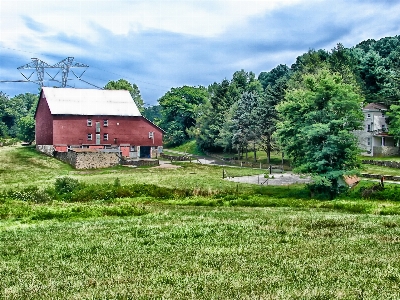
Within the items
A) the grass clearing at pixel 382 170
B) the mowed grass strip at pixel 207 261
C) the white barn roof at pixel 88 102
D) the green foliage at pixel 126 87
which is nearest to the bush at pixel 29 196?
the mowed grass strip at pixel 207 261

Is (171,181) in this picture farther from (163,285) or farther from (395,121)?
(395,121)

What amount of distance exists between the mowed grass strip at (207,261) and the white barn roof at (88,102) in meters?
72.1

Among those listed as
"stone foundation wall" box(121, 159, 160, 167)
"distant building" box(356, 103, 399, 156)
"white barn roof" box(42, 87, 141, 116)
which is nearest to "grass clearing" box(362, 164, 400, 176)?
"distant building" box(356, 103, 399, 156)

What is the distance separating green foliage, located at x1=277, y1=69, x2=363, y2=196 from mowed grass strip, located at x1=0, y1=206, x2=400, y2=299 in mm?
24755

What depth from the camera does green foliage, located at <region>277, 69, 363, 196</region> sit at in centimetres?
4488

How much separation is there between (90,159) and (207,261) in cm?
6647

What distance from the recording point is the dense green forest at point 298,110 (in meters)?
45.9

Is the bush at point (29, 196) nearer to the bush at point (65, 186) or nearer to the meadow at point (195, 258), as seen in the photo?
the bush at point (65, 186)

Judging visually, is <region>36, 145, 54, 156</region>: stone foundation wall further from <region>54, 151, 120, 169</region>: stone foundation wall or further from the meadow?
the meadow

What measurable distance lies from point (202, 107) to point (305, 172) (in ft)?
248

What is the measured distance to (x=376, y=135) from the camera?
84562 millimetres

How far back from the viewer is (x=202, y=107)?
11994 cm

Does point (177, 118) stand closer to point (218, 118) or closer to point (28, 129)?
point (218, 118)

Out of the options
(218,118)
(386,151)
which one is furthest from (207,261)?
(218,118)
